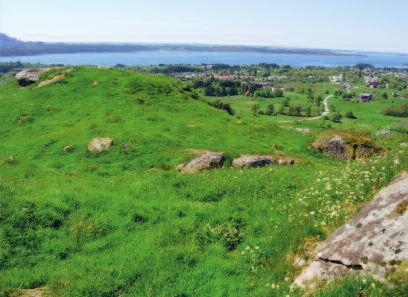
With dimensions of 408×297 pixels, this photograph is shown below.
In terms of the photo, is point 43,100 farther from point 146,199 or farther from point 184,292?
point 184,292

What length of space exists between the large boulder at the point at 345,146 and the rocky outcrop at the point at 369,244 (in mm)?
25705

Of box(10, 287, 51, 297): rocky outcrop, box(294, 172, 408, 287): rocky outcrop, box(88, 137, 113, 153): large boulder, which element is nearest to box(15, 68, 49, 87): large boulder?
box(88, 137, 113, 153): large boulder

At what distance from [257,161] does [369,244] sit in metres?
18.1

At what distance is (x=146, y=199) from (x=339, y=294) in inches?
435

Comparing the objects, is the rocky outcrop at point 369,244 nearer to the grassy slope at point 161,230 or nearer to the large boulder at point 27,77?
the grassy slope at point 161,230

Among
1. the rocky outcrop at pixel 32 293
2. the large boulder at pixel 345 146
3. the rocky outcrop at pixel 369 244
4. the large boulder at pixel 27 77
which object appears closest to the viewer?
the rocky outcrop at pixel 369 244

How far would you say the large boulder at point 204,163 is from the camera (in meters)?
28.3

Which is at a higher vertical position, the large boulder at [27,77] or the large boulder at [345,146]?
the large boulder at [27,77]

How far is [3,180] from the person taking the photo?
20984mm

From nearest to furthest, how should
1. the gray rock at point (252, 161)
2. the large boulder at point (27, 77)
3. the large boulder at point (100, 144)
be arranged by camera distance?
1. the gray rock at point (252, 161)
2. the large boulder at point (100, 144)
3. the large boulder at point (27, 77)

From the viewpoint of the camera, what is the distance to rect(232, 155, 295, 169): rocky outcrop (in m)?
28.6

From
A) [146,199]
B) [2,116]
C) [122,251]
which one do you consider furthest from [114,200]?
[2,116]

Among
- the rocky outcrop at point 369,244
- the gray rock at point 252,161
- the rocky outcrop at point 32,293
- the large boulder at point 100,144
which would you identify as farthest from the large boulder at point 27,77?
the rocky outcrop at point 369,244

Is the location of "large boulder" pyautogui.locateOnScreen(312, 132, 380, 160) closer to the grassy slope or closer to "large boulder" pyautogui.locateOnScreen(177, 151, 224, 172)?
"large boulder" pyautogui.locateOnScreen(177, 151, 224, 172)
